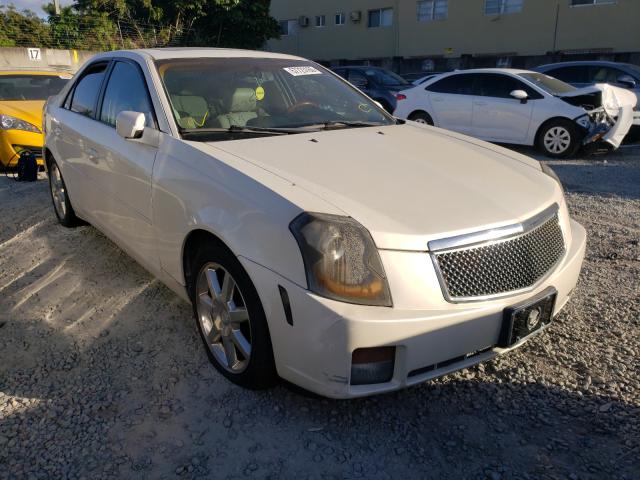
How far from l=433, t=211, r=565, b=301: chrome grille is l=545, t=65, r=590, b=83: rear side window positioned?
32.4ft

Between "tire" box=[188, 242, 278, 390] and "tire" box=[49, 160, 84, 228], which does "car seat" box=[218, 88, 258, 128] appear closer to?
"tire" box=[188, 242, 278, 390]

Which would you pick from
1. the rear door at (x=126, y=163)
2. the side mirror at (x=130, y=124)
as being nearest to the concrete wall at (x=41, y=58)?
the rear door at (x=126, y=163)

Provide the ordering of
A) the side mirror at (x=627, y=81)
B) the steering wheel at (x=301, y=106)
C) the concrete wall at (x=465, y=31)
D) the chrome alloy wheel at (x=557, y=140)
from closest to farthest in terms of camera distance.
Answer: the steering wheel at (x=301, y=106), the chrome alloy wheel at (x=557, y=140), the side mirror at (x=627, y=81), the concrete wall at (x=465, y=31)

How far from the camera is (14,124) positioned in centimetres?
718

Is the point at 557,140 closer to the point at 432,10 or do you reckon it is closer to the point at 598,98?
the point at 598,98

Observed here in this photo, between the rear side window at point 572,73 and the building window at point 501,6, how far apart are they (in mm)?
13145

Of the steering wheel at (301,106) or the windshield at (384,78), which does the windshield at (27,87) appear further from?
the windshield at (384,78)

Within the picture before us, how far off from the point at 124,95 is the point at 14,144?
4.54m

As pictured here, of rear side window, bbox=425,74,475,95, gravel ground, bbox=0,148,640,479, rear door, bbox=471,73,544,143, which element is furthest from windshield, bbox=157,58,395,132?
rear side window, bbox=425,74,475,95

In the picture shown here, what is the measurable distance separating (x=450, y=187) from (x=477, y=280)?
55cm

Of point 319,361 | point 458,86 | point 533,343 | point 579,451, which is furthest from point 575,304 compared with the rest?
point 458,86

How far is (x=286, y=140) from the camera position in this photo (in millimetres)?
3059

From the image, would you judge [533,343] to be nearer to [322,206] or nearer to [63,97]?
[322,206]

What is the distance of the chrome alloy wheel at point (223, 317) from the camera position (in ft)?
8.32
